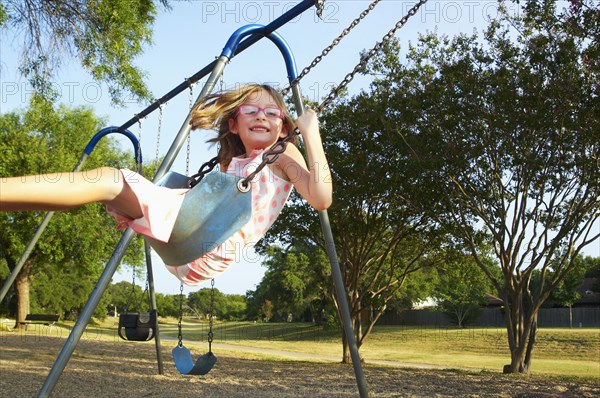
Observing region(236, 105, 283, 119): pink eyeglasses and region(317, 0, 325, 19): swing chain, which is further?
region(317, 0, 325, 19): swing chain

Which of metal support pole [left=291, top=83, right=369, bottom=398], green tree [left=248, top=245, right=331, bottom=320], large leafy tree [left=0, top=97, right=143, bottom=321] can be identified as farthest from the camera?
green tree [left=248, top=245, right=331, bottom=320]

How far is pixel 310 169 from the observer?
2770 mm

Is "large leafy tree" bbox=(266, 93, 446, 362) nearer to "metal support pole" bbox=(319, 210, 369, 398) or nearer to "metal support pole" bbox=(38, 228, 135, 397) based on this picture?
"metal support pole" bbox=(319, 210, 369, 398)

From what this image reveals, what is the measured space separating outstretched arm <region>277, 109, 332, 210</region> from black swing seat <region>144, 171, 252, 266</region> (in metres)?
0.29

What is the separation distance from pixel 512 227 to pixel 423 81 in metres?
3.30

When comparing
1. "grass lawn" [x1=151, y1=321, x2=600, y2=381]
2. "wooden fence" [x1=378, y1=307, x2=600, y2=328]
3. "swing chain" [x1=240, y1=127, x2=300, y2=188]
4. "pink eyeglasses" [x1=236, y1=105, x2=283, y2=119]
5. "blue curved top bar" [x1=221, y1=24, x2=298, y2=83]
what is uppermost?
"blue curved top bar" [x1=221, y1=24, x2=298, y2=83]

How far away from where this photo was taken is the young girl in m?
1.88

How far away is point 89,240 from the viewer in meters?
19.3

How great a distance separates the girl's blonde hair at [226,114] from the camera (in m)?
3.02

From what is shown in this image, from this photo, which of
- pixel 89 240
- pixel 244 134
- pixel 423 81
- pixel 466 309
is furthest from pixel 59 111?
pixel 466 309

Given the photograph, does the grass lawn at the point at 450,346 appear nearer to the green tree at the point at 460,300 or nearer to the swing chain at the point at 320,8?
the green tree at the point at 460,300

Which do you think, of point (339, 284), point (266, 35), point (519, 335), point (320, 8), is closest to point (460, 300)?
point (519, 335)

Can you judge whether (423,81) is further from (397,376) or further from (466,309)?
(466,309)

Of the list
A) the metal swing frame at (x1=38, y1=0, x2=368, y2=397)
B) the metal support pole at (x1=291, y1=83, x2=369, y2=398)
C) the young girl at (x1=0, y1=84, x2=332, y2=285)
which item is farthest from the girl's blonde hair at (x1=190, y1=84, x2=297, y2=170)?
the metal support pole at (x1=291, y1=83, x2=369, y2=398)
